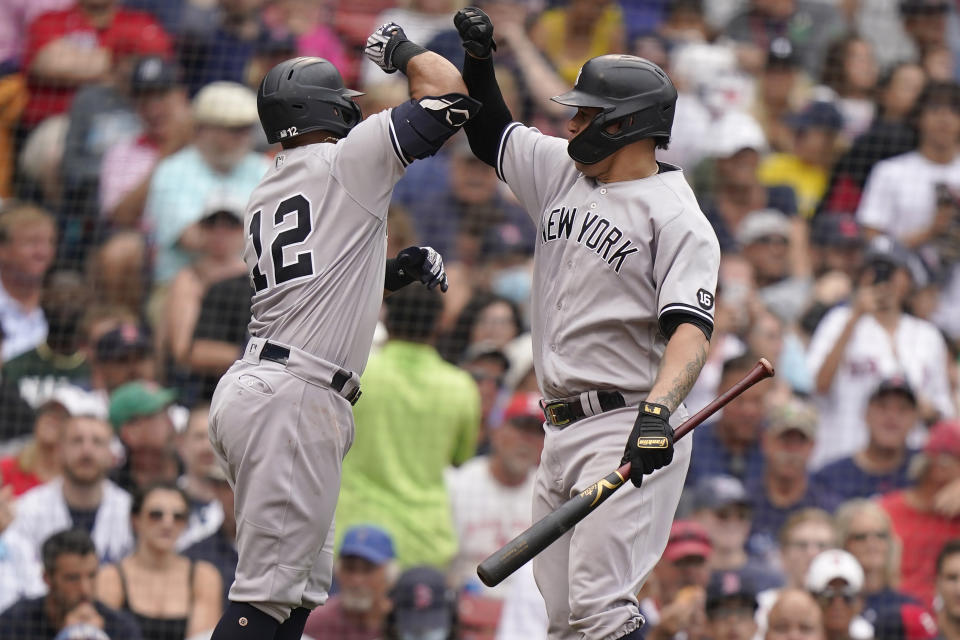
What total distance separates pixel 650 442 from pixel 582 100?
1039 mm

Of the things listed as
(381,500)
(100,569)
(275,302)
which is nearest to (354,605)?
(381,500)

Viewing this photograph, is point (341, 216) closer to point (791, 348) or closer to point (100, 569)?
point (100, 569)

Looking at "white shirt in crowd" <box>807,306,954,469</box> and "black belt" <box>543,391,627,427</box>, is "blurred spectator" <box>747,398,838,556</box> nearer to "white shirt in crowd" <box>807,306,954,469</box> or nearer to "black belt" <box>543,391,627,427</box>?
"white shirt in crowd" <box>807,306,954,469</box>

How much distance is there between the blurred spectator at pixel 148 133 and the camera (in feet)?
30.1

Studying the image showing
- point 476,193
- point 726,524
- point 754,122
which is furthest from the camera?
point 754,122

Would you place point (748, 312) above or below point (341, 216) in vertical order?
below

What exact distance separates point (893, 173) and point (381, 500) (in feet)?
12.8

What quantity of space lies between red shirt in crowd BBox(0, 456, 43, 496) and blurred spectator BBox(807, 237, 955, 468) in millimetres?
3812

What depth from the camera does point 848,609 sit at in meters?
7.03

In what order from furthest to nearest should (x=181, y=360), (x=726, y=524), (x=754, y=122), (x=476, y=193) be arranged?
(x=754, y=122)
(x=476, y=193)
(x=181, y=360)
(x=726, y=524)

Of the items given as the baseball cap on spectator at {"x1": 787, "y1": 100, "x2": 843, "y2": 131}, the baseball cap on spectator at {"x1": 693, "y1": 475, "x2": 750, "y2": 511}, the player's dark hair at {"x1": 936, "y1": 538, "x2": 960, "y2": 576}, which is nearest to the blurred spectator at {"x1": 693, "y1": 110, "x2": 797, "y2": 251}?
the baseball cap on spectator at {"x1": 787, "y1": 100, "x2": 843, "y2": 131}

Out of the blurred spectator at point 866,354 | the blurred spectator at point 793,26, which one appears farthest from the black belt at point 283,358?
the blurred spectator at point 793,26

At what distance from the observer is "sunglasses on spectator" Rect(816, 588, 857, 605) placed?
23.0 feet

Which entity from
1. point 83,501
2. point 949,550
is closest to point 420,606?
point 83,501
